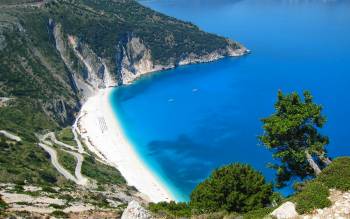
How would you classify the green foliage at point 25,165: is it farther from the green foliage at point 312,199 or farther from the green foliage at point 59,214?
the green foliage at point 312,199

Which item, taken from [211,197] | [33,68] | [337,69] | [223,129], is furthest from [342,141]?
[33,68]

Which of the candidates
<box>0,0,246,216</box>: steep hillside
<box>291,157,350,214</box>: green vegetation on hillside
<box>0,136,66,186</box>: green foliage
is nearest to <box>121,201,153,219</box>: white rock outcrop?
<box>291,157,350,214</box>: green vegetation on hillside

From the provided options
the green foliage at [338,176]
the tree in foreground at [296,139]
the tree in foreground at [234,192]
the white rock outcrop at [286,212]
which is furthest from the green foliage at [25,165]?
the green foliage at [338,176]

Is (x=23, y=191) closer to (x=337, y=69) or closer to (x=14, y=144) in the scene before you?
(x=14, y=144)

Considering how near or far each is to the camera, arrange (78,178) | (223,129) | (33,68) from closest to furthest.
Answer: (78,178) → (223,129) → (33,68)

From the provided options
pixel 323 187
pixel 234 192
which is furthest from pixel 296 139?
pixel 323 187

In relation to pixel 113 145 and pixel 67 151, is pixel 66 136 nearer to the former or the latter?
pixel 113 145

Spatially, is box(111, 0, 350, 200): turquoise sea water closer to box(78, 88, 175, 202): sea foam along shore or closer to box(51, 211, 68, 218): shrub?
box(78, 88, 175, 202): sea foam along shore
